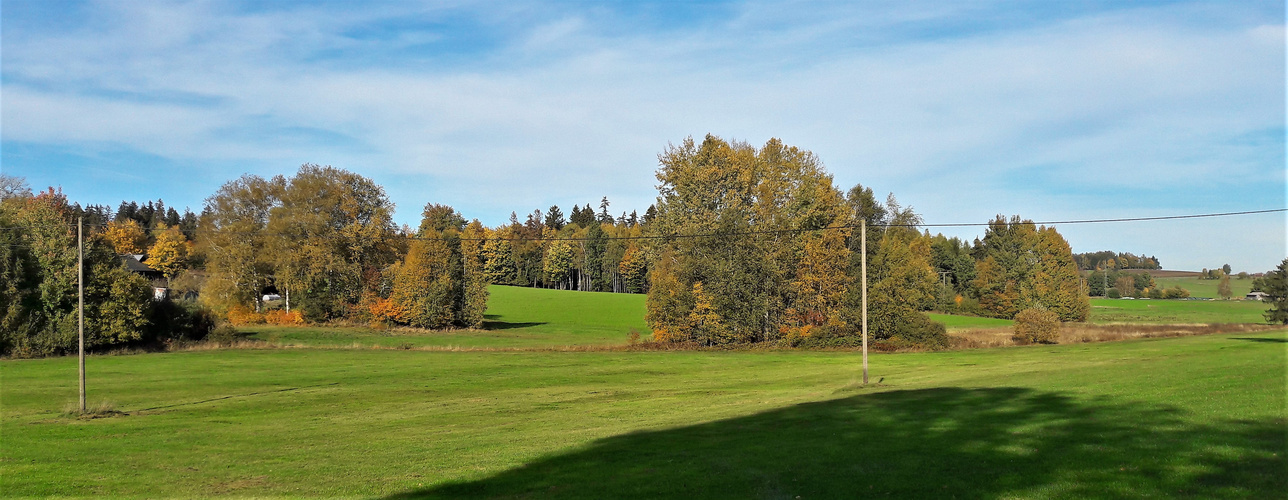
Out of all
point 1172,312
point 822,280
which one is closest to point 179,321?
point 822,280

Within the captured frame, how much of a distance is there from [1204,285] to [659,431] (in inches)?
8408

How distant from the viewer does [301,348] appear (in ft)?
186

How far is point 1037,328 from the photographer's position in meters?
63.6

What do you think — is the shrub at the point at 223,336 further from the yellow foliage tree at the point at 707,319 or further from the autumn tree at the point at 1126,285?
the autumn tree at the point at 1126,285

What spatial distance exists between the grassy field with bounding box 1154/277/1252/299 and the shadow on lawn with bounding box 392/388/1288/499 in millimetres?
182028

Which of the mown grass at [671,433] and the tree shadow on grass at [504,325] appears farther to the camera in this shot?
the tree shadow on grass at [504,325]

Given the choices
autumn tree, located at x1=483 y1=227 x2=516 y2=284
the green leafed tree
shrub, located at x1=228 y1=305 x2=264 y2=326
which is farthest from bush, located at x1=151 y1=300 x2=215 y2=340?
the green leafed tree

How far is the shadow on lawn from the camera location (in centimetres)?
1226

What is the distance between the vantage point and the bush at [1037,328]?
208 feet

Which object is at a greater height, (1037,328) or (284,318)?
(284,318)

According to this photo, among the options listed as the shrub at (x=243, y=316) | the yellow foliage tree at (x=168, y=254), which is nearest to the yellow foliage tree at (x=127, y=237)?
the yellow foliage tree at (x=168, y=254)

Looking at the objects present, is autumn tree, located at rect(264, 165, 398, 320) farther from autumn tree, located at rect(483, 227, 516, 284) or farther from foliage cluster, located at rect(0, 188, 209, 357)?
autumn tree, located at rect(483, 227, 516, 284)

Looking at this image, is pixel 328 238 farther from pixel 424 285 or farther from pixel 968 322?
pixel 968 322

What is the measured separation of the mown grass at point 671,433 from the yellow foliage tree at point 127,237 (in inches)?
4679
